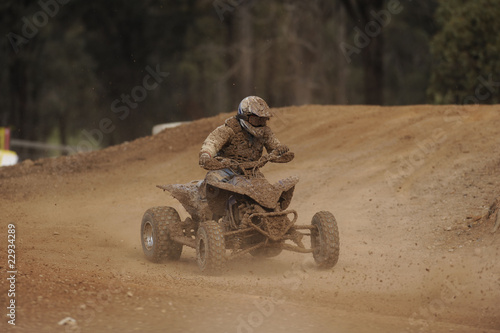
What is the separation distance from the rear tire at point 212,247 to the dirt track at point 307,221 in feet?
0.68

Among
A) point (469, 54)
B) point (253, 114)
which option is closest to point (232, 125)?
point (253, 114)

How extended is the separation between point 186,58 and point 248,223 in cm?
3681

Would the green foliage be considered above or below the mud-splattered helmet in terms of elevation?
above

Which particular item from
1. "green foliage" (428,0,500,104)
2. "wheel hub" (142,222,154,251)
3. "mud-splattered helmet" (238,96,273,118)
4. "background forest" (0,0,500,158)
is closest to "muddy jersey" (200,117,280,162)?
"mud-splattered helmet" (238,96,273,118)

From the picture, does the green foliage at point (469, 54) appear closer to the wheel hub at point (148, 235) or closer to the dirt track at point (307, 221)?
the dirt track at point (307, 221)

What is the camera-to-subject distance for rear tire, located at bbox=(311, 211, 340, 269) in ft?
32.6

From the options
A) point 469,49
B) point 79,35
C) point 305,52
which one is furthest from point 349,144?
point 79,35

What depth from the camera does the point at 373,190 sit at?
14625 mm

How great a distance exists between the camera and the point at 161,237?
10766 millimetres

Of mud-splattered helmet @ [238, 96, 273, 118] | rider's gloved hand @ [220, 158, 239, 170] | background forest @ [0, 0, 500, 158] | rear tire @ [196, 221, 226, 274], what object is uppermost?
background forest @ [0, 0, 500, 158]

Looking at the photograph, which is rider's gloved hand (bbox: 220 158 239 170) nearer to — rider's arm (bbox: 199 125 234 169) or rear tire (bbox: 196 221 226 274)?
rider's arm (bbox: 199 125 234 169)

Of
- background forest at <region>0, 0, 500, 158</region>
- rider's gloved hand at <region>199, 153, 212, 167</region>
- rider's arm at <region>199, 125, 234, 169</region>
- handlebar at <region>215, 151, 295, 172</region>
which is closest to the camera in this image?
rider's gloved hand at <region>199, 153, 212, 167</region>

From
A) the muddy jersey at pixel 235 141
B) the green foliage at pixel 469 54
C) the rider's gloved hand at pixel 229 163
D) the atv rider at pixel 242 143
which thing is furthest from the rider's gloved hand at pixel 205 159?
the green foliage at pixel 469 54

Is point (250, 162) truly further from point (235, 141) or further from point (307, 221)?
point (307, 221)
